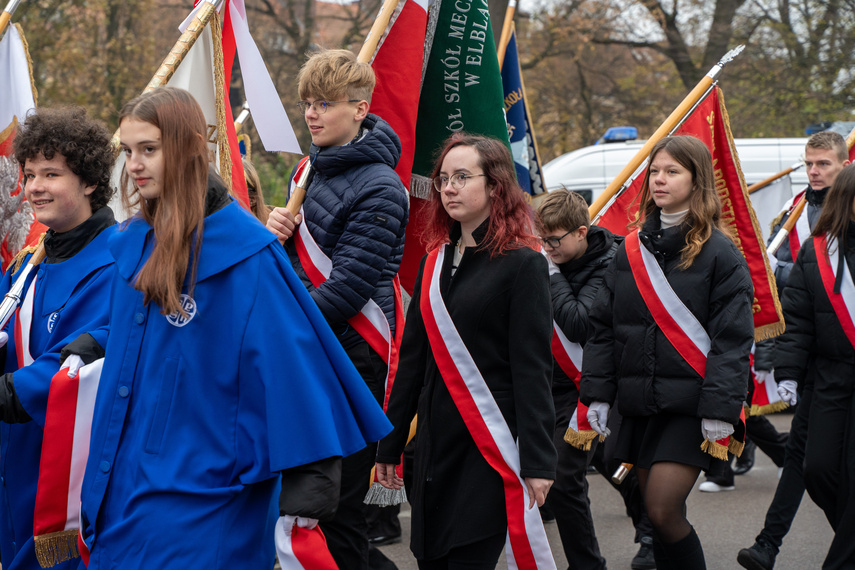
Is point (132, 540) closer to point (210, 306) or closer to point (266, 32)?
point (210, 306)

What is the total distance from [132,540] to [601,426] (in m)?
2.43

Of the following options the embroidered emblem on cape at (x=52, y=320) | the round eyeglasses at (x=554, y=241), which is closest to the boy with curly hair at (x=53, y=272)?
the embroidered emblem on cape at (x=52, y=320)

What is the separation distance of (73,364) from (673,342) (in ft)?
7.64

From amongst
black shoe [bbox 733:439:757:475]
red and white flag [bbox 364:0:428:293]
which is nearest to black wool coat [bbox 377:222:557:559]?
red and white flag [bbox 364:0:428:293]

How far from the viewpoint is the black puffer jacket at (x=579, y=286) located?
5098 mm

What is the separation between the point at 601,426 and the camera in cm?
435

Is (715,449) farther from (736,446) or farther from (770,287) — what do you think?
(770,287)

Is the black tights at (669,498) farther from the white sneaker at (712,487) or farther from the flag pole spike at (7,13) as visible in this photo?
the flag pole spike at (7,13)

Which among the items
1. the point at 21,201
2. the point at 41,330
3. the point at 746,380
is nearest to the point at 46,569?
the point at 41,330

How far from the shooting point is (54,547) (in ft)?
9.60

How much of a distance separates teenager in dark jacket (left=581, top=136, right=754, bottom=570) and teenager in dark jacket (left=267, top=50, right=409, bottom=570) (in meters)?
0.95

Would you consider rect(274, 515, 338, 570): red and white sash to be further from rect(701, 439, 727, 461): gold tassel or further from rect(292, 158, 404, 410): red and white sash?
rect(701, 439, 727, 461): gold tassel

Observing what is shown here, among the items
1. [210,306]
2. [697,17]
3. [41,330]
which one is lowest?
[41,330]

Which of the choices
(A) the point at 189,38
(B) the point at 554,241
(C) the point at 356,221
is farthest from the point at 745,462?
(A) the point at 189,38
